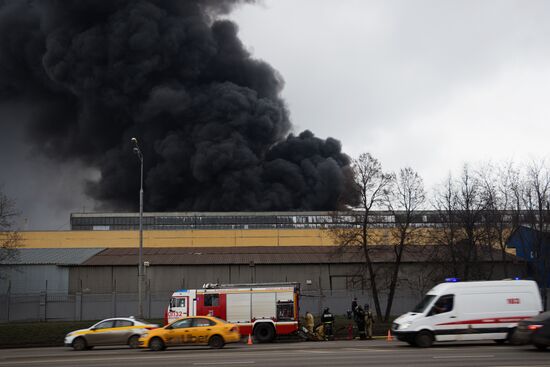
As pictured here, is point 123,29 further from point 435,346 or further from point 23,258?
point 435,346

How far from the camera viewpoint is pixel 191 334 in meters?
20.8

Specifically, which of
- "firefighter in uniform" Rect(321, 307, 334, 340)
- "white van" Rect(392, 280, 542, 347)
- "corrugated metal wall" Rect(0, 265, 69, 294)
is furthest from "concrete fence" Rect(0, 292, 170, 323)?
"white van" Rect(392, 280, 542, 347)

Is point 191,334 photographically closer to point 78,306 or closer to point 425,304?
point 425,304

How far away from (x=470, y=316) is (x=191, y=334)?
365 inches

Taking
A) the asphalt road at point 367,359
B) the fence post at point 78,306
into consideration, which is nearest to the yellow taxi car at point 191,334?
the asphalt road at point 367,359

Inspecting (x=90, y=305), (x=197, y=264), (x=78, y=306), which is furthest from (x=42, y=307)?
(x=197, y=264)

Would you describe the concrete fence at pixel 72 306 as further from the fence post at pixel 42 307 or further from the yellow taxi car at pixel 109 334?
the yellow taxi car at pixel 109 334

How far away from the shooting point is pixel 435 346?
19.1m

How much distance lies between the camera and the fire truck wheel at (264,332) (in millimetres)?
25953

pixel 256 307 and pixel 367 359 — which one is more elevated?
pixel 256 307

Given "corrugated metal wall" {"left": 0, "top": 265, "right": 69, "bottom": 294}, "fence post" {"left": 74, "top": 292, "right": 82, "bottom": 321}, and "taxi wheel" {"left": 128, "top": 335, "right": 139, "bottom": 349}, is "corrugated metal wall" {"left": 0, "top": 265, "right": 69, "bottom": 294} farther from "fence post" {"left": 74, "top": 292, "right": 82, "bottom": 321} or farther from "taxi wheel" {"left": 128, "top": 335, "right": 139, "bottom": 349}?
"taxi wheel" {"left": 128, "top": 335, "right": 139, "bottom": 349}

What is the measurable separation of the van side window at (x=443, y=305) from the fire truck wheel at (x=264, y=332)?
9062 millimetres

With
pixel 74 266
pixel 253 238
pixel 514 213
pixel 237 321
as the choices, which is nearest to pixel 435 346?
pixel 237 321

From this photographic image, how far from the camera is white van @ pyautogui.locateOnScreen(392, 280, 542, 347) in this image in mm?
18781
